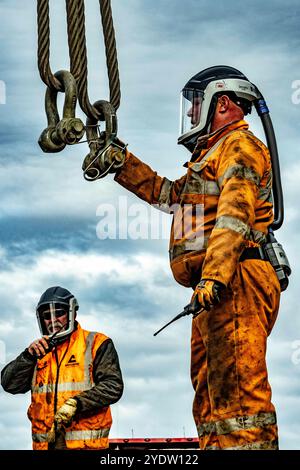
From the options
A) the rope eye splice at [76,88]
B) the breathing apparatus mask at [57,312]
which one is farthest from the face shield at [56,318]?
the rope eye splice at [76,88]

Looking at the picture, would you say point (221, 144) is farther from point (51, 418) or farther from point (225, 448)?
point (51, 418)

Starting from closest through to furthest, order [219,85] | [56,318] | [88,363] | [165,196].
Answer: [219,85] < [165,196] < [88,363] < [56,318]

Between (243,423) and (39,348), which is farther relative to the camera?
(39,348)

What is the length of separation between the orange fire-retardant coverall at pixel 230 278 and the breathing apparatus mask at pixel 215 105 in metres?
0.11

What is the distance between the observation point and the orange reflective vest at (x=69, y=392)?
30.7 ft

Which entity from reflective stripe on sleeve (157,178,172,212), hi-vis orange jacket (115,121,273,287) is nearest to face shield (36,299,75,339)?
reflective stripe on sleeve (157,178,172,212)

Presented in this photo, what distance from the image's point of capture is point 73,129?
734 cm

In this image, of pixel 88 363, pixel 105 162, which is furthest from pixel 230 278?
pixel 88 363

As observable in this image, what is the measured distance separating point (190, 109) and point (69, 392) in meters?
2.91

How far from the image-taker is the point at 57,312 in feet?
32.7

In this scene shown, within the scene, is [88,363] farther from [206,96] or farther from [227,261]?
[227,261]

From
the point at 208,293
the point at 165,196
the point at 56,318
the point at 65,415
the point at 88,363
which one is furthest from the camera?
the point at 56,318
